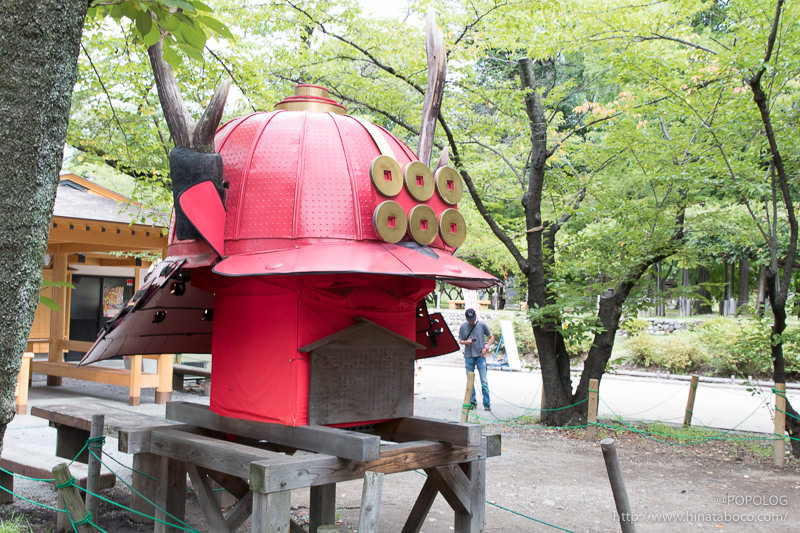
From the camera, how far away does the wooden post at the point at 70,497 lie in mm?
4996

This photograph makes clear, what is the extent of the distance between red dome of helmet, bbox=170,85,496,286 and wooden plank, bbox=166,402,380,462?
1013mm

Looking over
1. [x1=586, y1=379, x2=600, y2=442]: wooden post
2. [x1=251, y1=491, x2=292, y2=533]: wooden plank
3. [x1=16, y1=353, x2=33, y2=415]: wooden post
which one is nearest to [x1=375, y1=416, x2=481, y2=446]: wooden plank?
[x1=251, y1=491, x2=292, y2=533]: wooden plank

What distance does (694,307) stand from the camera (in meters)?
32.9

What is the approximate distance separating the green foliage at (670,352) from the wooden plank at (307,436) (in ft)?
58.8

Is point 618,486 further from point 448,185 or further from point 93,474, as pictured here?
point 93,474

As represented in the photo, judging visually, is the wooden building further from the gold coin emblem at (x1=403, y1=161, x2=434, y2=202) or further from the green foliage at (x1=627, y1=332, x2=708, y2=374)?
the green foliage at (x1=627, y1=332, x2=708, y2=374)

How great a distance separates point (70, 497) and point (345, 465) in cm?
246

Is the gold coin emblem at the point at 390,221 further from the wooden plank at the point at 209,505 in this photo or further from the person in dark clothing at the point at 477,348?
the person in dark clothing at the point at 477,348

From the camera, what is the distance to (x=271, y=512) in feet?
12.4

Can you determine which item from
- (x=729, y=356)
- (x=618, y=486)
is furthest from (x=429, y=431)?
(x=729, y=356)

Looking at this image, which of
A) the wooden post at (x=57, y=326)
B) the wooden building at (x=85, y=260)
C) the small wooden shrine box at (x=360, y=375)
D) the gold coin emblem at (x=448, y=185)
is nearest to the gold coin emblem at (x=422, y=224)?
the gold coin emblem at (x=448, y=185)

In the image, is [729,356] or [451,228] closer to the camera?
[451,228]

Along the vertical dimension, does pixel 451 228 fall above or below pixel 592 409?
above

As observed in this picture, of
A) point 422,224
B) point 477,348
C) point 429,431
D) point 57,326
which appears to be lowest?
point 429,431
